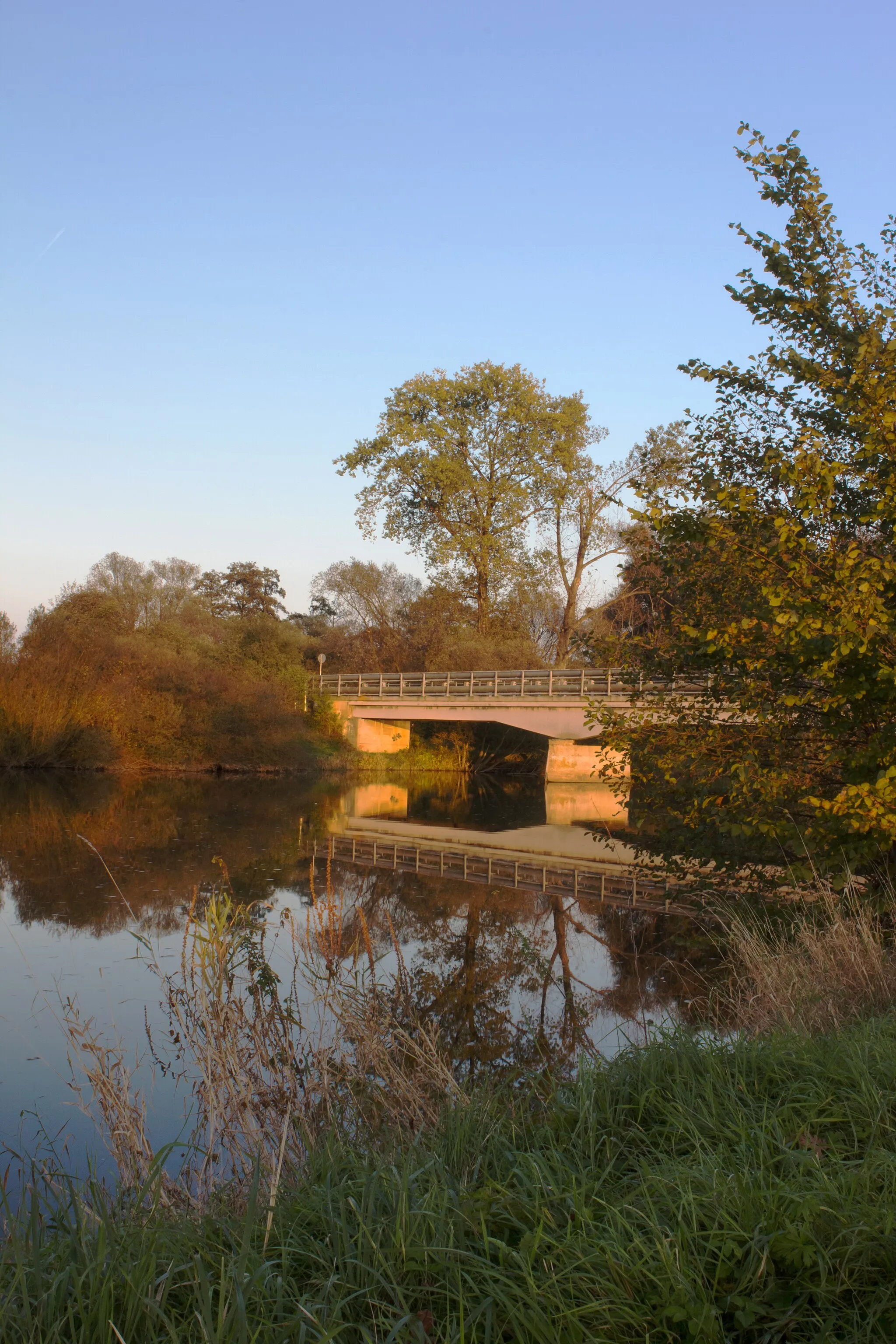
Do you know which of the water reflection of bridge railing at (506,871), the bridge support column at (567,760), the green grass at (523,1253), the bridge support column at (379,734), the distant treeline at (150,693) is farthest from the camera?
the bridge support column at (379,734)

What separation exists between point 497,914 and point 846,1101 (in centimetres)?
803

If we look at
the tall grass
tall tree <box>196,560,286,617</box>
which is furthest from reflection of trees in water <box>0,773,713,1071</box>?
tall tree <box>196,560,286,617</box>

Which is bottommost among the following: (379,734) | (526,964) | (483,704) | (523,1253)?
(526,964)

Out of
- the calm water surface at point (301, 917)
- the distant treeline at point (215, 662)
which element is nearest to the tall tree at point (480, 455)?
the distant treeline at point (215, 662)

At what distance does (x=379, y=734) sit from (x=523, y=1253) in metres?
36.3

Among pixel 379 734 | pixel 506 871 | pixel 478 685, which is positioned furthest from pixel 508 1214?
pixel 379 734

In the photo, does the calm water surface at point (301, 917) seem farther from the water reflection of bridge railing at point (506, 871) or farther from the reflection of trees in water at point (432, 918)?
the water reflection of bridge railing at point (506, 871)

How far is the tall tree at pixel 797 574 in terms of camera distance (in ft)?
18.8

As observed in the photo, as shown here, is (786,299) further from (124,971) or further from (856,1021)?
(124,971)

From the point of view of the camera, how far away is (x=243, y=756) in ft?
104

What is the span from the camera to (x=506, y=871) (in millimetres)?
14812

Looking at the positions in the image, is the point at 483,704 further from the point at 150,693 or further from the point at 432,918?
the point at 432,918

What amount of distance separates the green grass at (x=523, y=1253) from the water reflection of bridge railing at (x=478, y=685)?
23000 mm

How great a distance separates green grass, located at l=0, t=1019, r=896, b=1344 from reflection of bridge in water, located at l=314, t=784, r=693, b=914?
197 inches
